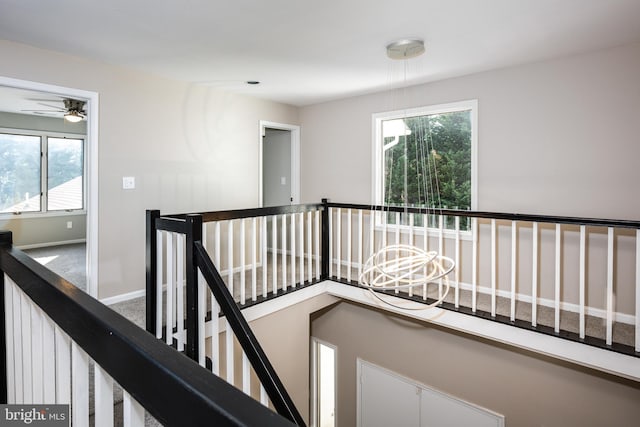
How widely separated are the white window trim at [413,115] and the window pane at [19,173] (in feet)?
Answer: 20.1

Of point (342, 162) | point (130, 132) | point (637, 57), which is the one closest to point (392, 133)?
point (342, 162)

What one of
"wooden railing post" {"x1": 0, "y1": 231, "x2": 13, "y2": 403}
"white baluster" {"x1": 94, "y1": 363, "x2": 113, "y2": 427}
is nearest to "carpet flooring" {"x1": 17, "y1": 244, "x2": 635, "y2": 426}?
"wooden railing post" {"x1": 0, "y1": 231, "x2": 13, "y2": 403}

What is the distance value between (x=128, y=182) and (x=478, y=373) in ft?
13.7

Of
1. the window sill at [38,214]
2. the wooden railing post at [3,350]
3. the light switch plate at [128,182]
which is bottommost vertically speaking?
the wooden railing post at [3,350]

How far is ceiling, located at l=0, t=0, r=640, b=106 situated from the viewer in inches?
93.0

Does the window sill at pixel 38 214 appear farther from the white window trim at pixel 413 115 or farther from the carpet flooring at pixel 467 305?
the white window trim at pixel 413 115

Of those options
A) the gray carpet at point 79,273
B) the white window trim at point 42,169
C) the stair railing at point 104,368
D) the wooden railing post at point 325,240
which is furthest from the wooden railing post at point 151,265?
the white window trim at point 42,169

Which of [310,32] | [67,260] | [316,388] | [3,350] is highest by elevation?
[310,32]

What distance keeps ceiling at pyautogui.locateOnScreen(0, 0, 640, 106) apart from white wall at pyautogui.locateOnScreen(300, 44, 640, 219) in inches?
7.3

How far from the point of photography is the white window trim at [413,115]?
3859 millimetres

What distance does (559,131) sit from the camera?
334 cm

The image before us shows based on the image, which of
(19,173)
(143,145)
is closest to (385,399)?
(143,145)

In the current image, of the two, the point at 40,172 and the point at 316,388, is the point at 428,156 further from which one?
the point at 40,172

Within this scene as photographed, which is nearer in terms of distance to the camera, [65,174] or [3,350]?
[3,350]
